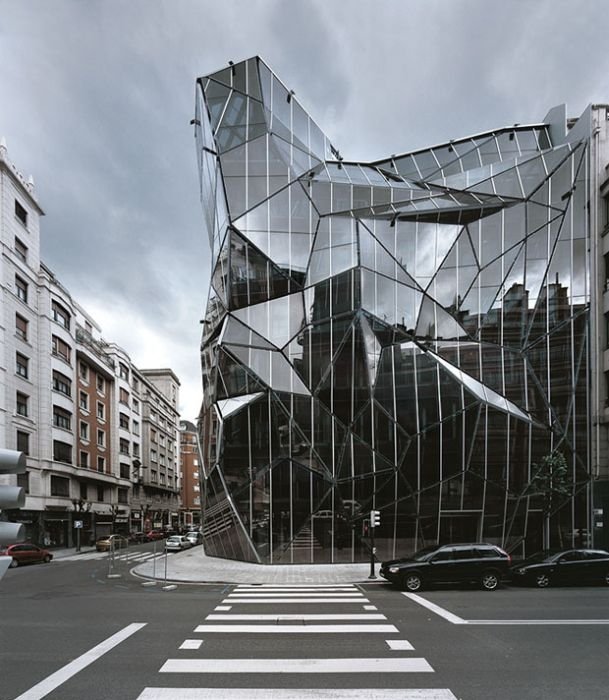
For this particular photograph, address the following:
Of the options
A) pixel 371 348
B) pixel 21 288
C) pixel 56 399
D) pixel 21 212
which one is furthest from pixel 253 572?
pixel 21 212

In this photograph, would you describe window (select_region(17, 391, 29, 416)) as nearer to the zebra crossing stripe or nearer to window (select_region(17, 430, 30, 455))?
window (select_region(17, 430, 30, 455))

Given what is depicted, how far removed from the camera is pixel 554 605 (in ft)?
48.4

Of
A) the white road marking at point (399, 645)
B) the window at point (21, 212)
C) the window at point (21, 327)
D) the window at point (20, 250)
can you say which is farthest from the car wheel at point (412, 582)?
the window at point (21, 212)

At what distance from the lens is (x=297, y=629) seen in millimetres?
11898

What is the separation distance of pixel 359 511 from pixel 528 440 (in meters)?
9.72

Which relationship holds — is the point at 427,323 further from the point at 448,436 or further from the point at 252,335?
the point at 252,335

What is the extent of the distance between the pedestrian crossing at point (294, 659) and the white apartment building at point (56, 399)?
28986mm

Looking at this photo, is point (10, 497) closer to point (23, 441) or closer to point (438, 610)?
point (438, 610)

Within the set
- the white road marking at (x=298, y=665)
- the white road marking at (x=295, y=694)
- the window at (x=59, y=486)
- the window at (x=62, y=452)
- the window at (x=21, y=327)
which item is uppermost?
the window at (x=21, y=327)

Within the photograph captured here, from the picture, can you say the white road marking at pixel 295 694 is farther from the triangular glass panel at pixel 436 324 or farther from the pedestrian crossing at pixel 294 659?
the triangular glass panel at pixel 436 324

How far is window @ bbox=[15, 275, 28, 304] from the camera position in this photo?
41.9m

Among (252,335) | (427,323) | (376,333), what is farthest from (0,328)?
(427,323)

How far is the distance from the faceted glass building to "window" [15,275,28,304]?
20.9 m

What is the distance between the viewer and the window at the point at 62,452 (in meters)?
45.4
